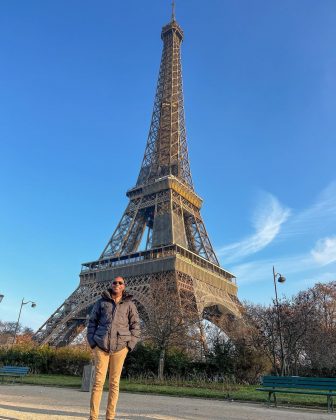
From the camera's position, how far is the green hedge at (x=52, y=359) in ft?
75.4

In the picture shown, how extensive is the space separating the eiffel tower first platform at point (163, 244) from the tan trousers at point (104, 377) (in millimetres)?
27586

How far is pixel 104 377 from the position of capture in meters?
5.66

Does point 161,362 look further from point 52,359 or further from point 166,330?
point 52,359

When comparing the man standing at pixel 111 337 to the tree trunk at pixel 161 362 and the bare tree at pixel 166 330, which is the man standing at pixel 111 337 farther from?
the bare tree at pixel 166 330

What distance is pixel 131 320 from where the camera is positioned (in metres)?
6.14

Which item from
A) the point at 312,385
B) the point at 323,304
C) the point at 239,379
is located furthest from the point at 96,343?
the point at 323,304

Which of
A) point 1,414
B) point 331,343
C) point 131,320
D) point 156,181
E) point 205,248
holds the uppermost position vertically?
point 156,181

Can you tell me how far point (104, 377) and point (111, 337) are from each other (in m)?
0.59

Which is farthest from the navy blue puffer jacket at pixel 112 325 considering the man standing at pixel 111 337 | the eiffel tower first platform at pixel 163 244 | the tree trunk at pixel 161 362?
the eiffel tower first platform at pixel 163 244

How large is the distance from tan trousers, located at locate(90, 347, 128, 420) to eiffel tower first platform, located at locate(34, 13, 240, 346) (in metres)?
27.6

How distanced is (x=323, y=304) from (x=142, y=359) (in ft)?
92.5

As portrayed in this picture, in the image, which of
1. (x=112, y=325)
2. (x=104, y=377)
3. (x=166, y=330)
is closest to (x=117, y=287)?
(x=112, y=325)

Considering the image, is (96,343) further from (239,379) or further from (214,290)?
(214,290)

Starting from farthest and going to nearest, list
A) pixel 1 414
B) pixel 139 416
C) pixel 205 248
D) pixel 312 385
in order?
1. pixel 205 248
2. pixel 312 385
3. pixel 139 416
4. pixel 1 414
